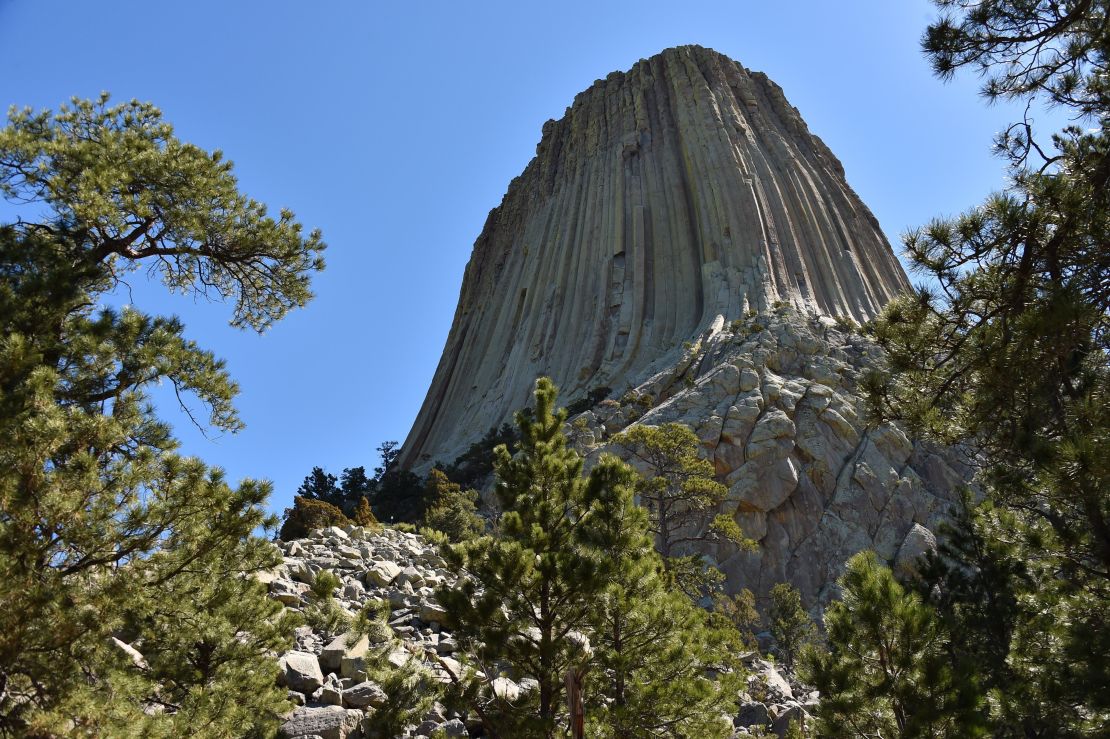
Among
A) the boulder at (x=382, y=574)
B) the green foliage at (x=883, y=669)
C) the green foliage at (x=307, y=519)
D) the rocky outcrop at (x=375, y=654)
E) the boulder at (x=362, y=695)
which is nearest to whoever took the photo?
the green foliage at (x=883, y=669)

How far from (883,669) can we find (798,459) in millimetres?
20303

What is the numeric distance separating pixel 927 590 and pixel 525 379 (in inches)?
1272

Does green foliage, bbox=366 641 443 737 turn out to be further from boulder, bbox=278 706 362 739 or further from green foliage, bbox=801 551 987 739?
green foliage, bbox=801 551 987 739

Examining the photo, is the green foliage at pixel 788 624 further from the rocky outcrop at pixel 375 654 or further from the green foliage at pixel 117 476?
the green foliage at pixel 117 476

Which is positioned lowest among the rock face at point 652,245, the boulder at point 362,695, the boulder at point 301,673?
the boulder at point 362,695

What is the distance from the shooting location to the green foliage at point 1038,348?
15.7 ft

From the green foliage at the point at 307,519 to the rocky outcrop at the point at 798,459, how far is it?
8.91m

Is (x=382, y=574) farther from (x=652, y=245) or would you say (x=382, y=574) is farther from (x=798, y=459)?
(x=652, y=245)

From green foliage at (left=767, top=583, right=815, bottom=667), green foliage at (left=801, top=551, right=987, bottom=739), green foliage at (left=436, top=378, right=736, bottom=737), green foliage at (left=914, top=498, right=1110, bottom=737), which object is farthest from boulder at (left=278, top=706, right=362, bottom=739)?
green foliage at (left=767, top=583, right=815, bottom=667)

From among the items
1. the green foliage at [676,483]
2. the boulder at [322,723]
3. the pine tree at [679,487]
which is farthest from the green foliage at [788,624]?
the boulder at [322,723]

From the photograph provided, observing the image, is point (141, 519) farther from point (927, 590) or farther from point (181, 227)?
point (927, 590)

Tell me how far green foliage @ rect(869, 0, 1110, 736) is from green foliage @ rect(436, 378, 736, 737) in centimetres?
285

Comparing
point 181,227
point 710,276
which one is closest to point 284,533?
point 181,227

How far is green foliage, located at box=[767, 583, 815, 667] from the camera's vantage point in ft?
58.8
